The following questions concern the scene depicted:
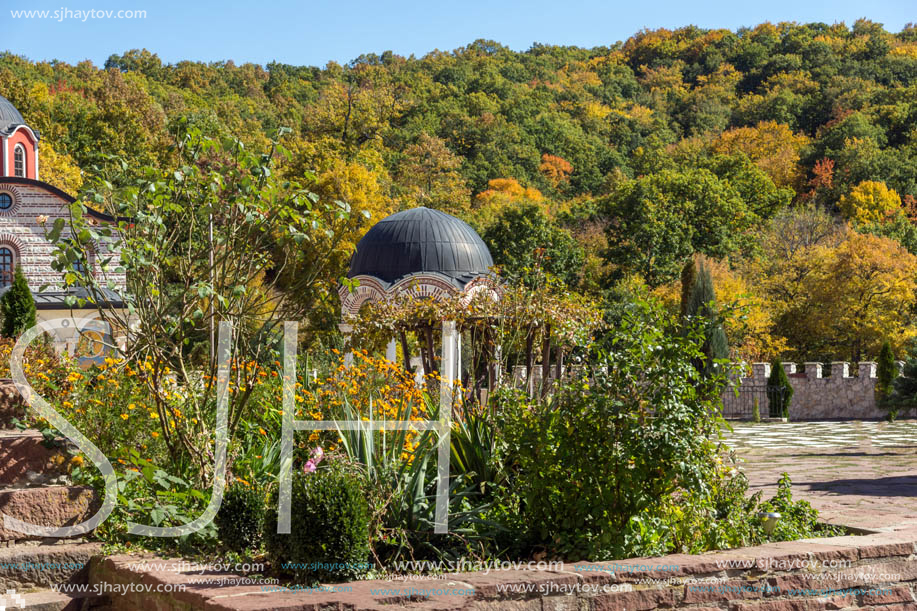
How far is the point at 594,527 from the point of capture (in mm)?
4871

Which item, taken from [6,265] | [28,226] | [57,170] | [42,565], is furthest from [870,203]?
[42,565]

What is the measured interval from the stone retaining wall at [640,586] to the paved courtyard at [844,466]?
78 centimetres

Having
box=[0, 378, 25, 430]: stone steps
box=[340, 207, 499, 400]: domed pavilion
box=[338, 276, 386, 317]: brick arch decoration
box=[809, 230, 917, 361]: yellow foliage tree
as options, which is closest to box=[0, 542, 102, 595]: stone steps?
box=[0, 378, 25, 430]: stone steps

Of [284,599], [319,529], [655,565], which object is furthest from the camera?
[655,565]

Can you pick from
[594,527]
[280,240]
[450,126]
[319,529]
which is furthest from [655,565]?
[450,126]

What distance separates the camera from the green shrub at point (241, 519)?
4766 millimetres

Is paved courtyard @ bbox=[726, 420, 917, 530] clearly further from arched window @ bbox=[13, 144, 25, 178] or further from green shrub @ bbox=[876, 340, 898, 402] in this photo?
arched window @ bbox=[13, 144, 25, 178]

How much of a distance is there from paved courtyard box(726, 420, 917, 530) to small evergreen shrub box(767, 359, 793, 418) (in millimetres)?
2610

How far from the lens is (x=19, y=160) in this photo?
32.9 metres

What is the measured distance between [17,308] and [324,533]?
20.0m

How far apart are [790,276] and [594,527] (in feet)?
95.6

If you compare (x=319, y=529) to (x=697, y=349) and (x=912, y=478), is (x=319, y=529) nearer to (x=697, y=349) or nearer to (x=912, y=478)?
A: (x=697, y=349)

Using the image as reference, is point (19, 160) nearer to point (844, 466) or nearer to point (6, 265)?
point (6, 265)

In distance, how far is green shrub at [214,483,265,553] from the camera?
477 centimetres
